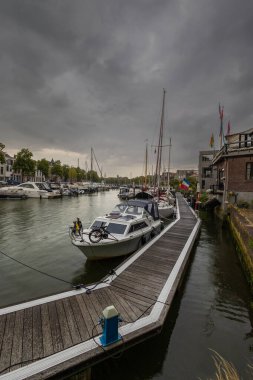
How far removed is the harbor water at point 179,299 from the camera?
538 cm

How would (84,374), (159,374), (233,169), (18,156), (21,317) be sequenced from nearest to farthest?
1. (84,374)
2. (159,374)
3. (21,317)
4. (233,169)
5. (18,156)

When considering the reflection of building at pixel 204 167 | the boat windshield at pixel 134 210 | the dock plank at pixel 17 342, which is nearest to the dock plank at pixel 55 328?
the dock plank at pixel 17 342

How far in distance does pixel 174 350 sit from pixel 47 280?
667 cm

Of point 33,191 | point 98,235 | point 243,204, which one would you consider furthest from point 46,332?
point 33,191

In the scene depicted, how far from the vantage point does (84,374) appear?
4.57 metres

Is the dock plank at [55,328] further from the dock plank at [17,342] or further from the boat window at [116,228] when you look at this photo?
the boat window at [116,228]

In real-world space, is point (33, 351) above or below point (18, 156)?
below

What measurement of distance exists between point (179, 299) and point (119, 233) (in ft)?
15.6

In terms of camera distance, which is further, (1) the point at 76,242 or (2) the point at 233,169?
(2) the point at 233,169

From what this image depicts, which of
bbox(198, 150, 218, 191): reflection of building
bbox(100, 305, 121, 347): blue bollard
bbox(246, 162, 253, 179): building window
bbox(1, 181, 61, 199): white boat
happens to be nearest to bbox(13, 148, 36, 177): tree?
bbox(1, 181, 61, 199): white boat

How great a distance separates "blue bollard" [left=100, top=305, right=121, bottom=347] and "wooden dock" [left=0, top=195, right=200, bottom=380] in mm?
125

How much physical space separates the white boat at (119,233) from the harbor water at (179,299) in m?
1.06

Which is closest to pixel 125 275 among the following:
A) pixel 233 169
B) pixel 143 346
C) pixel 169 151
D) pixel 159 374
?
pixel 143 346

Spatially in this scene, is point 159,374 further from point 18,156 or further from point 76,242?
point 18,156
